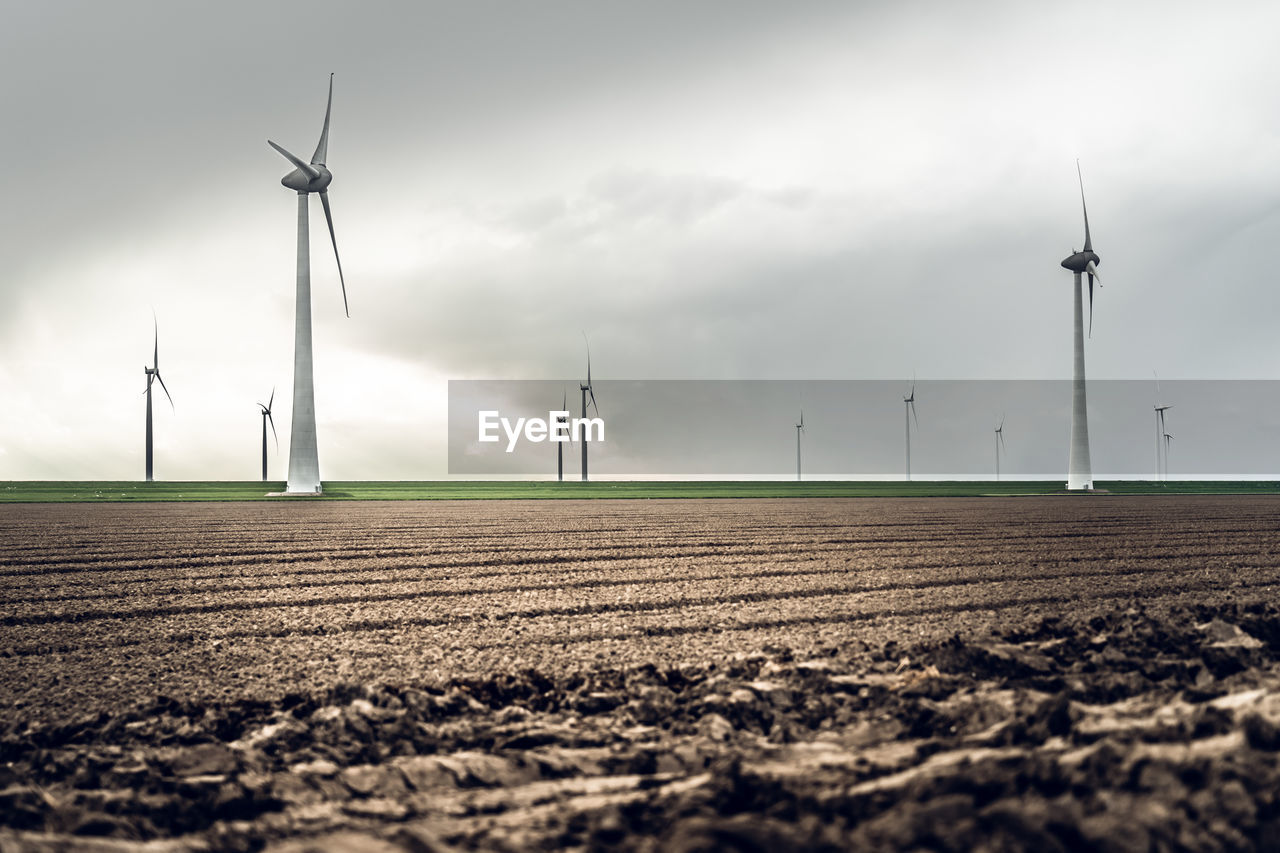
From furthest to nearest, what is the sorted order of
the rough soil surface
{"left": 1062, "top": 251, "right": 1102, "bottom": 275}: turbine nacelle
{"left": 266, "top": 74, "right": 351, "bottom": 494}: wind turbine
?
{"left": 1062, "top": 251, "right": 1102, "bottom": 275}: turbine nacelle
{"left": 266, "top": 74, "right": 351, "bottom": 494}: wind turbine
the rough soil surface

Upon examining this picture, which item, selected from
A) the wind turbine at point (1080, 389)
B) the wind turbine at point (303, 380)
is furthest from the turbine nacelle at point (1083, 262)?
the wind turbine at point (303, 380)

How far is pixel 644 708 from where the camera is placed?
6035 millimetres

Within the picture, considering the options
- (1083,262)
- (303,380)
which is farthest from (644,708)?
(1083,262)

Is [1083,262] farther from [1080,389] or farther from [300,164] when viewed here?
[300,164]

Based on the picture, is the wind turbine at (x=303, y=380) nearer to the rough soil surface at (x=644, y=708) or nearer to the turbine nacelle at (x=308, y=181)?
the turbine nacelle at (x=308, y=181)

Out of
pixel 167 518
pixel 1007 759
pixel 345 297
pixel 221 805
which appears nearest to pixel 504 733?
pixel 221 805

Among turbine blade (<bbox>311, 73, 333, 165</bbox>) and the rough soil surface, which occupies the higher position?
turbine blade (<bbox>311, 73, 333, 165</bbox>)

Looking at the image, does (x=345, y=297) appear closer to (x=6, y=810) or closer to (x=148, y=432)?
(x=148, y=432)

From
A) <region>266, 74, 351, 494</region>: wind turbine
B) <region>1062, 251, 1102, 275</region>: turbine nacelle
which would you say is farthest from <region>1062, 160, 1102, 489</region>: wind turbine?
<region>266, 74, 351, 494</region>: wind turbine

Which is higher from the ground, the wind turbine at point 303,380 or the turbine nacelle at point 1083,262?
the turbine nacelle at point 1083,262

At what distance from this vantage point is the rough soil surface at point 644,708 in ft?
13.0

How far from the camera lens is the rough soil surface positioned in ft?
13.0

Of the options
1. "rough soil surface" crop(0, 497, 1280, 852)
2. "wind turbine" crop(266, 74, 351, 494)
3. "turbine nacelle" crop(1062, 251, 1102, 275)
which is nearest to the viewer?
"rough soil surface" crop(0, 497, 1280, 852)

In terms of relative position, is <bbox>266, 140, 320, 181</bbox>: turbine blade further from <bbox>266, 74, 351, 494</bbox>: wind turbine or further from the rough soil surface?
the rough soil surface
